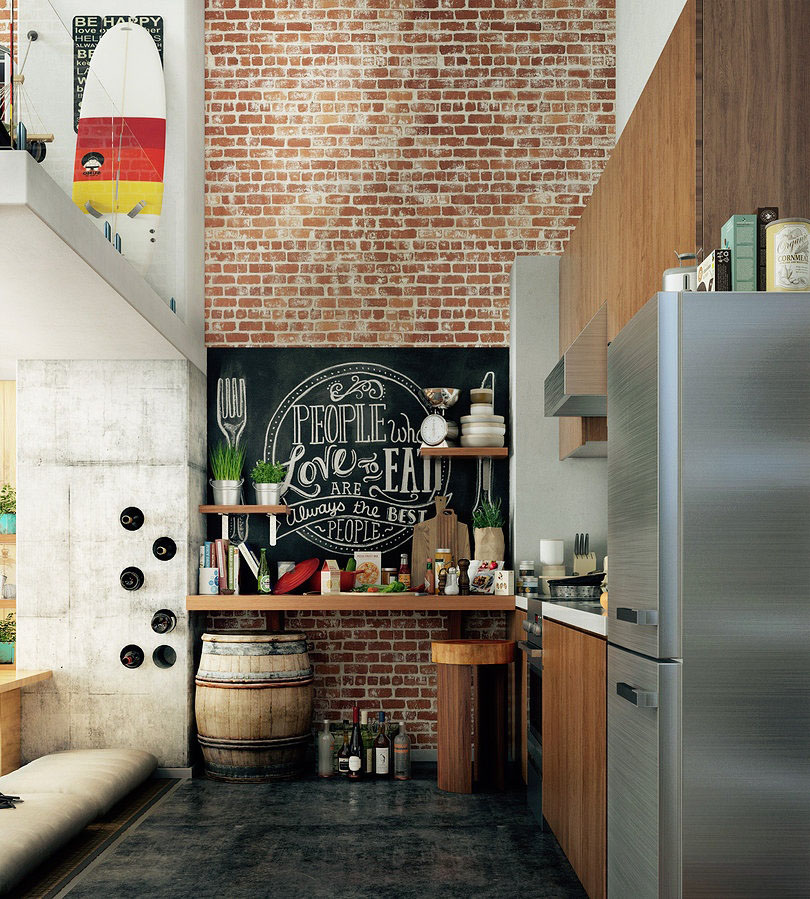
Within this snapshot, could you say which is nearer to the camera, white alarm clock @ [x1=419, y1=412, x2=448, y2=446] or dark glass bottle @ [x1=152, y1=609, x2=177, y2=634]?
dark glass bottle @ [x1=152, y1=609, x2=177, y2=634]

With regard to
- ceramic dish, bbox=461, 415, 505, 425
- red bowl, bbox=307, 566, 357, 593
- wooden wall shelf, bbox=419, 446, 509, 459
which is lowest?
red bowl, bbox=307, 566, 357, 593

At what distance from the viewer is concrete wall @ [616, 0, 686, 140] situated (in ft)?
Result: 15.6

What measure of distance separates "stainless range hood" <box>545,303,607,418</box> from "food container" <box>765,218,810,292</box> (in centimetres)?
154

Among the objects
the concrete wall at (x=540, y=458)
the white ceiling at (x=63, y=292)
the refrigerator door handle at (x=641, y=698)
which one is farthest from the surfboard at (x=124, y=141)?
the refrigerator door handle at (x=641, y=698)

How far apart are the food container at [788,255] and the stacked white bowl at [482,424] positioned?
3.34 m

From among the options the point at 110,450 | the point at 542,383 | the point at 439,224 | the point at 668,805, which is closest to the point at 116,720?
the point at 110,450

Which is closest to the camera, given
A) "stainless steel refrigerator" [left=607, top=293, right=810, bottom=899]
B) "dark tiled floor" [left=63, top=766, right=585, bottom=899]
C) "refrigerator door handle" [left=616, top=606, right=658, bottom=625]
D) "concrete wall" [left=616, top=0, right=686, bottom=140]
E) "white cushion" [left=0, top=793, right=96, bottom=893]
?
"stainless steel refrigerator" [left=607, top=293, right=810, bottom=899]

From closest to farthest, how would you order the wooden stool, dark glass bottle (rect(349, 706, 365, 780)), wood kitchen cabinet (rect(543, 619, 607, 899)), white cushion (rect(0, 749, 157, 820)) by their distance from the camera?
1. wood kitchen cabinet (rect(543, 619, 607, 899))
2. white cushion (rect(0, 749, 157, 820))
3. the wooden stool
4. dark glass bottle (rect(349, 706, 365, 780))

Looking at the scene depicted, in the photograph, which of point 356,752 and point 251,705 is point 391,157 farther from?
point 356,752

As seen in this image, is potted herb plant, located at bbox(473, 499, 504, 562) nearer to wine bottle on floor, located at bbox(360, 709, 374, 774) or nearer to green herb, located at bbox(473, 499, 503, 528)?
green herb, located at bbox(473, 499, 503, 528)

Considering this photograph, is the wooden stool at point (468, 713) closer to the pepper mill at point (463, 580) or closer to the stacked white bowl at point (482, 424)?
the pepper mill at point (463, 580)

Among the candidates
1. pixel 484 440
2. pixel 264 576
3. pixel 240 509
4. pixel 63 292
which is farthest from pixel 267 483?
pixel 63 292

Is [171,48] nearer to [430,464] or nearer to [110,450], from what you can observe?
[110,450]

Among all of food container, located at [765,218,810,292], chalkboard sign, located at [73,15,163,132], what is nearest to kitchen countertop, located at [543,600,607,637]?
food container, located at [765,218,810,292]
